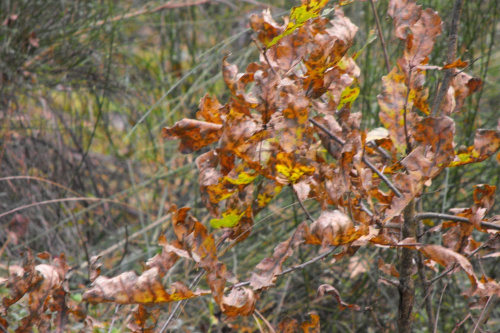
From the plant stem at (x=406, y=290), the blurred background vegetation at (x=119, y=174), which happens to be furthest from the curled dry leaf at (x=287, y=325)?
the blurred background vegetation at (x=119, y=174)

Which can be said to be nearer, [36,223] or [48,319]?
[48,319]

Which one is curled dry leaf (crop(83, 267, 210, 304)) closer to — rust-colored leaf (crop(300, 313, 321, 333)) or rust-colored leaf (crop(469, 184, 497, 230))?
rust-colored leaf (crop(300, 313, 321, 333))

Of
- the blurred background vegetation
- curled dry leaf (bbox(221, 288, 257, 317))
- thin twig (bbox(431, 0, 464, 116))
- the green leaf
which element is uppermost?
thin twig (bbox(431, 0, 464, 116))

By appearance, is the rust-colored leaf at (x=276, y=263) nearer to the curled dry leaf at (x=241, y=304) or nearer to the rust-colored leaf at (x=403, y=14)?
the curled dry leaf at (x=241, y=304)

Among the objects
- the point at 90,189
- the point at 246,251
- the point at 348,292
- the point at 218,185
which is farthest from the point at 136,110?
the point at 218,185

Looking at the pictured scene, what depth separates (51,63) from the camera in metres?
2.36

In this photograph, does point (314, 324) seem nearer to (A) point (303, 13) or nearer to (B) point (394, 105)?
(B) point (394, 105)

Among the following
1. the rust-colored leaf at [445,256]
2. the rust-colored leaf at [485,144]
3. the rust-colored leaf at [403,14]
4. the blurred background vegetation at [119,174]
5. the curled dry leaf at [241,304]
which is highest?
the rust-colored leaf at [403,14]

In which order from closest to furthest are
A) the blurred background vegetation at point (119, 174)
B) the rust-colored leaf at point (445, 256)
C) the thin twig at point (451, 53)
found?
1. the rust-colored leaf at point (445, 256)
2. the thin twig at point (451, 53)
3. the blurred background vegetation at point (119, 174)

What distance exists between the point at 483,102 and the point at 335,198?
2197 mm

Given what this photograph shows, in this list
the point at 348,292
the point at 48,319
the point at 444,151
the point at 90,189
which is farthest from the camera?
the point at 90,189

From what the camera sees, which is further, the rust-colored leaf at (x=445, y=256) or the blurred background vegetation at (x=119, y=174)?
the blurred background vegetation at (x=119, y=174)

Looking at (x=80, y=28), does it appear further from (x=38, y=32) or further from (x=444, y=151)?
(x=444, y=151)

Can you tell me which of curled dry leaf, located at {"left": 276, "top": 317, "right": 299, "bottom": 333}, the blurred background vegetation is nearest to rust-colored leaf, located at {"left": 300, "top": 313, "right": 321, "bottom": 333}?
curled dry leaf, located at {"left": 276, "top": 317, "right": 299, "bottom": 333}
